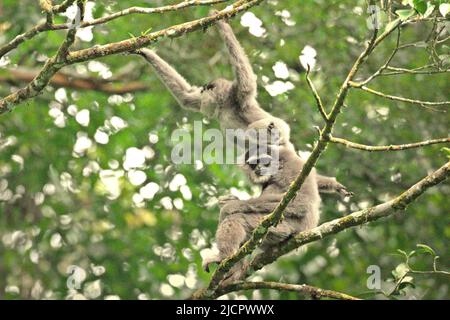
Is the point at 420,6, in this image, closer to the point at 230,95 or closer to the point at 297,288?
the point at 297,288

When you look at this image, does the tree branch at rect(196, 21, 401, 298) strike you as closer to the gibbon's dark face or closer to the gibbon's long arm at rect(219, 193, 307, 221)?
the gibbon's long arm at rect(219, 193, 307, 221)

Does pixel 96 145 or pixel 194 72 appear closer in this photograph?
pixel 194 72

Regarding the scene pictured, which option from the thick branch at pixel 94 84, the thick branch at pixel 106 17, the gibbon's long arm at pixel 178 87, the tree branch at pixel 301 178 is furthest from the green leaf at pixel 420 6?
the thick branch at pixel 94 84

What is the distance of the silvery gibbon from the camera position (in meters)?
6.83

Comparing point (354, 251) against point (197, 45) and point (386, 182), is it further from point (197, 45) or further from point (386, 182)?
point (197, 45)

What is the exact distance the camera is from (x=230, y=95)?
7414 millimetres

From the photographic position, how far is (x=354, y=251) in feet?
30.0

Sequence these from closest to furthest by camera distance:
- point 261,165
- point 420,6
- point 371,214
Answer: point 420,6 → point 371,214 → point 261,165

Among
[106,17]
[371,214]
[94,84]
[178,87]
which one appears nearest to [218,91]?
[178,87]

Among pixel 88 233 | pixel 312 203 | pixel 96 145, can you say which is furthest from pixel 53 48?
pixel 312 203

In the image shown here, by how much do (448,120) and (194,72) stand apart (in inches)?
122

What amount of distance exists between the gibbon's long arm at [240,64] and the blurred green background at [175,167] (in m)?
1.17

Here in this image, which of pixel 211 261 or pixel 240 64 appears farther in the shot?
pixel 240 64

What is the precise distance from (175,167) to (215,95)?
1.95 m
